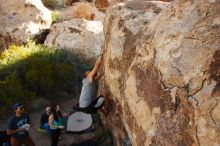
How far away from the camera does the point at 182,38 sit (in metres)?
5.56

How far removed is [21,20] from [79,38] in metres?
2.72

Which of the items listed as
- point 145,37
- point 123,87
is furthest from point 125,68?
point 145,37

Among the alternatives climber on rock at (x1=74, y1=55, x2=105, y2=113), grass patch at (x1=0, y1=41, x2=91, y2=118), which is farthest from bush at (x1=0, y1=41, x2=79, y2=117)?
climber on rock at (x1=74, y1=55, x2=105, y2=113)

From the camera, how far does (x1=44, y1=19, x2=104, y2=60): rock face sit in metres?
13.3

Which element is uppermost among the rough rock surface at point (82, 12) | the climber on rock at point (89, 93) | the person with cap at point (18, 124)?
the climber on rock at point (89, 93)

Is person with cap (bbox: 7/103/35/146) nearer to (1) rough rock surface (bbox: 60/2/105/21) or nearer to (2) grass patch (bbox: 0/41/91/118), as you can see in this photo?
(2) grass patch (bbox: 0/41/91/118)

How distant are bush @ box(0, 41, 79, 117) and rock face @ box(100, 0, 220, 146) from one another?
438cm

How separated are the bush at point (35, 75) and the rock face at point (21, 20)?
1764 millimetres

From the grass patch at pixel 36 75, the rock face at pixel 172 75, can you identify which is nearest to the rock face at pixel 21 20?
the grass patch at pixel 36 75

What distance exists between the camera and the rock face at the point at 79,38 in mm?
13312

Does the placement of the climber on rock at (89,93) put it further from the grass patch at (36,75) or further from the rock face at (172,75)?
the grass patch at (36,75)

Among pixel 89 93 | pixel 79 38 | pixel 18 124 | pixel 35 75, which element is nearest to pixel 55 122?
pixel 18 124

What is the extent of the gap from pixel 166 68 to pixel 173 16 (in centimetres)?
92

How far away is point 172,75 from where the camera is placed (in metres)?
5.42
